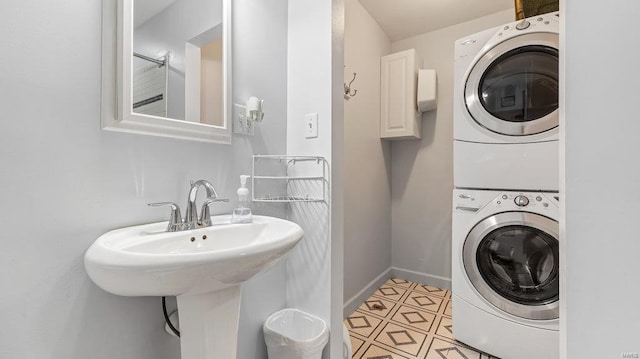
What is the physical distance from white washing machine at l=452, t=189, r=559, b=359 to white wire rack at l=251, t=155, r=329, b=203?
93 cm

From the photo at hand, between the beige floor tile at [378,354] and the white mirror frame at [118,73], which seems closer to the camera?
the white mirror frame at [118,73]

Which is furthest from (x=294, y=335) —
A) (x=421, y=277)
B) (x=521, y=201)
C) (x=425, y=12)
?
(x=425, y=12)

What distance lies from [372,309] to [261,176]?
1.52 m

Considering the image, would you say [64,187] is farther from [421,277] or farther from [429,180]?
[421,277]

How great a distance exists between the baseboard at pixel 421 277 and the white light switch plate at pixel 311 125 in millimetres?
2032

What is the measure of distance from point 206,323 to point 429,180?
2.29m

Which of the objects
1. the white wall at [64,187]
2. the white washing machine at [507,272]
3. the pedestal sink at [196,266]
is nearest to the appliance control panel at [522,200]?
the white washing machine at [507,272]

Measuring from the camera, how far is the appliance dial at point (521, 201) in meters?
1.34

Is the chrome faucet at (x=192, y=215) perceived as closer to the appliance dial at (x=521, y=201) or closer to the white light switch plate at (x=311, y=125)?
the white light switch plate at (x=311, y=125)

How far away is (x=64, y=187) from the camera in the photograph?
674mm

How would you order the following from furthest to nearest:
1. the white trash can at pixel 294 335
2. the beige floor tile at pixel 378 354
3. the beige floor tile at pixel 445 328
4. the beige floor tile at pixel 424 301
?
1. the beige floor tile at pixel 424 301
2. the beige floor tile at pixel 445 328
3. the beige floor tile at pixel 378 354
4. the white trash can at pixel 294 335

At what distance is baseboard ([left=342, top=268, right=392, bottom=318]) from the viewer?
1.96m

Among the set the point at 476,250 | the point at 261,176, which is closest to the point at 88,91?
the point at 261,176

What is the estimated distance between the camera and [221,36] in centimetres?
103
